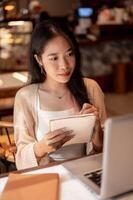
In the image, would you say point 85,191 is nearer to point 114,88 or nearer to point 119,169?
point 119,169

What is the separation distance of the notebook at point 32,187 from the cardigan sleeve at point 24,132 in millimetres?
252

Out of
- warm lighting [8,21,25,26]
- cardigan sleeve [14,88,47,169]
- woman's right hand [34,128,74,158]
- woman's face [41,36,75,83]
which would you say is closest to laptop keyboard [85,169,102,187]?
woman's right hand [34,128,74,158]

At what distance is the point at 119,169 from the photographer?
95 centimetres

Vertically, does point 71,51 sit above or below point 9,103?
above

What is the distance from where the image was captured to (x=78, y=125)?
1.31 meters

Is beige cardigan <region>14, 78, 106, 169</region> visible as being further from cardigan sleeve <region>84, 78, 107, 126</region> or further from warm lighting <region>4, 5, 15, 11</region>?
warm lighting <region>4, 5, 15, 11</region>

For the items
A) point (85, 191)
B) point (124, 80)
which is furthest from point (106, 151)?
point (124, 80)

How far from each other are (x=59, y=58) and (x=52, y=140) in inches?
14.5

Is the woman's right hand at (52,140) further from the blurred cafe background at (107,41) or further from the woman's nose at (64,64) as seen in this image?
the blurred cafe background at (107,41)

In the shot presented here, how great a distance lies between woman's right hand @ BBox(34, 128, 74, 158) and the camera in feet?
4.14

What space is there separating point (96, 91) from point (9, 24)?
6.61 ft

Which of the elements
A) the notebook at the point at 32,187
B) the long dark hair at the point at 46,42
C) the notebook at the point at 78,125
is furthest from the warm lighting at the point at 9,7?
the notebook at the point at 32,187

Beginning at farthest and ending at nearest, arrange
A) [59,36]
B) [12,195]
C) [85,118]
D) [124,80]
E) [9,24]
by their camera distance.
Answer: [124,80] < [9,24] < [59,36] < [85,118] < [12,195]

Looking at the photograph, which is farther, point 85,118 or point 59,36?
point 59,36
